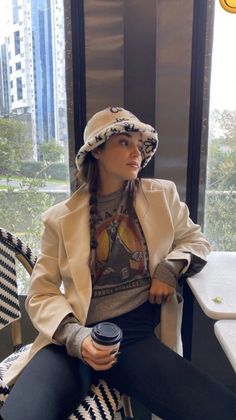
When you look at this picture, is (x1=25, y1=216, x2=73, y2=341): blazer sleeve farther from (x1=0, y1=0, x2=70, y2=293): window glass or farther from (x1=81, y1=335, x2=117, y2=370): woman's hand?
Answer: (x1=0, y1=0, x2=70, y2=293): window glass

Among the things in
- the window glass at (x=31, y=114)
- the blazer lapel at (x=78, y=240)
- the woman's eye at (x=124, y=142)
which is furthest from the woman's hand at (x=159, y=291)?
the window glass at (x=31, y=114)

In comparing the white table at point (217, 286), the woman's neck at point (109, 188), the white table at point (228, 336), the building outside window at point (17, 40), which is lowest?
the white table at point (217, 286)

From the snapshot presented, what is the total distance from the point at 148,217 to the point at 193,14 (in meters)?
0.81

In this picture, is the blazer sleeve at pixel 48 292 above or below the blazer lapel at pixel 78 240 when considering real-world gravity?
below

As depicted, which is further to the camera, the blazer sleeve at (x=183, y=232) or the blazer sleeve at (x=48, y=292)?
the blazer sleeve at (x=183, y=232)

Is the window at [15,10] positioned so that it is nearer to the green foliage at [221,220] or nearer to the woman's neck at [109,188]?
the woman's neck at [109,188]

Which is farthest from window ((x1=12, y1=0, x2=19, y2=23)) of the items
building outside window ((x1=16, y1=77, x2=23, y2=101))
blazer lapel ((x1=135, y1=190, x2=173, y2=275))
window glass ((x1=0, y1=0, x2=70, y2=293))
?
blazer lapel ((x1=135, y1=190, x2=173, y2=275))

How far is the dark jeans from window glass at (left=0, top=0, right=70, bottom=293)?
80cm

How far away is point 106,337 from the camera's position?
2.69 ft

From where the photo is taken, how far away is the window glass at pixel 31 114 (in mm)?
1464

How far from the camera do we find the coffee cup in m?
0.82

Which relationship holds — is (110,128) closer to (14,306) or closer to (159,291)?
(159,291)

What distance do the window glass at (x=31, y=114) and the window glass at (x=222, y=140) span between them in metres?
0.62

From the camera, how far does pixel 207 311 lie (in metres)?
0.88
